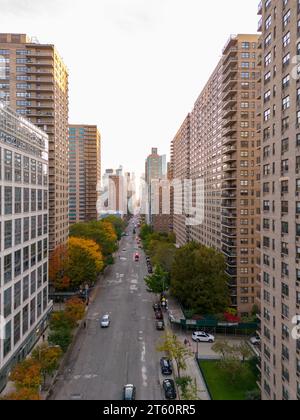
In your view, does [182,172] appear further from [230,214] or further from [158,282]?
[158,282]

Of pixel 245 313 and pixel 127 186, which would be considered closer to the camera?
pixel 245 313

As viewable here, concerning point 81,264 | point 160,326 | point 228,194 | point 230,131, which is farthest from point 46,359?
point 230,131

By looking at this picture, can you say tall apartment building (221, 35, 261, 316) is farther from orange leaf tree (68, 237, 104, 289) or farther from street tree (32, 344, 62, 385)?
street tree (32, 344, 62, 385)

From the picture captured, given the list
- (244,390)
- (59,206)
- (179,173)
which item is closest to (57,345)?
(244,390)

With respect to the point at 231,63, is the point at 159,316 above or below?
below

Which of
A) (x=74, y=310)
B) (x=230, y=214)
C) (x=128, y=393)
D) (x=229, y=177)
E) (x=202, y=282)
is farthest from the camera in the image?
(x=229, y=177)

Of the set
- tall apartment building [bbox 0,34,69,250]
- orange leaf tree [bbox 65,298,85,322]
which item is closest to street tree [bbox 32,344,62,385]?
orange leaf tree [bbox 65,298,85,322]
